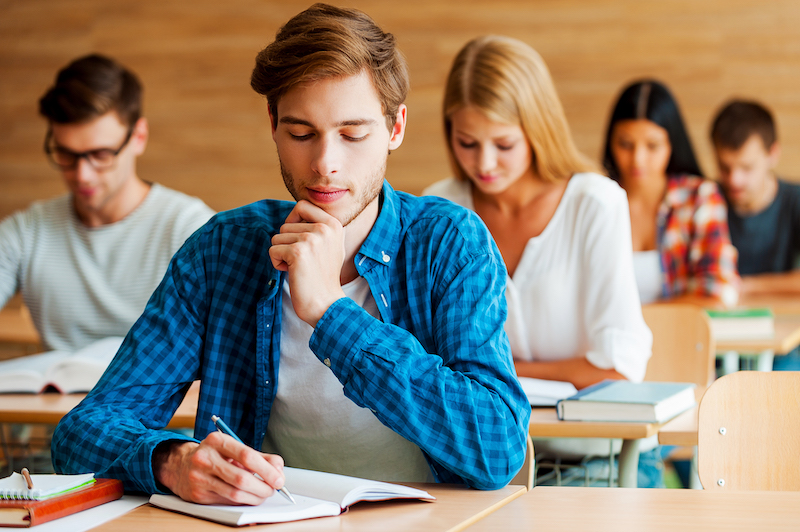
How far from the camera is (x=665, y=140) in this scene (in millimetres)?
3373

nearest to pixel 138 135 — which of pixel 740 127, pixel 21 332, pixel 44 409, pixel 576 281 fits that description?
pixel 44 409

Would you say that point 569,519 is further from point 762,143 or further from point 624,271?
point 762,143

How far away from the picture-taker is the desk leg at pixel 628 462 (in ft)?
5.73

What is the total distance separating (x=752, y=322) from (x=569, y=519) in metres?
2.22

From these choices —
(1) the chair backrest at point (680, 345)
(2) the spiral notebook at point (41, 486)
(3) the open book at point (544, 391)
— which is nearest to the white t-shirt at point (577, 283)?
(3) the open book at point (544, 391)

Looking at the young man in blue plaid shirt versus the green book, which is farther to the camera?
the green book

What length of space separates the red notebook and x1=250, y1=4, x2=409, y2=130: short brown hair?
2.04 feet

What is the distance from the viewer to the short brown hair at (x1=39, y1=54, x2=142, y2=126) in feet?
8.07

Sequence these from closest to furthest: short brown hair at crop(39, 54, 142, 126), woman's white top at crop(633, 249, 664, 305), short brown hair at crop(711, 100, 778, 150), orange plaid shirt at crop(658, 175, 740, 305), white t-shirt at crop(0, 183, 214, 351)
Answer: short brown hair at crop(39, 54, 142, 126) → white t-shirt at crop(0, 183, 214, 351) → woman's white top at crop(633, 249, 664, 305) → orange plaid shirt at crop(658, 175, 740, 305) → short brown hair at crop(711, 100, 778, 150)

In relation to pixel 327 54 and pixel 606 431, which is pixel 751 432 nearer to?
pixel 606 431

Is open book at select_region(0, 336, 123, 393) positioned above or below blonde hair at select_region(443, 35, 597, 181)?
below

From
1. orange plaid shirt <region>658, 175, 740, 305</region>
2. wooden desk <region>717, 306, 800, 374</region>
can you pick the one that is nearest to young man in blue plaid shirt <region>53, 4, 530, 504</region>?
wooden desk <region>717, 306, 800, 374</region>

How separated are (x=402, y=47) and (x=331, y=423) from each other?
3512 millimetres

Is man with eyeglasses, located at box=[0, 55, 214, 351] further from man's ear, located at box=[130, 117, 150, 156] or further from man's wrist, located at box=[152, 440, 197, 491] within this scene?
man's wrist, located at box=[152, 440, 197, 491]
